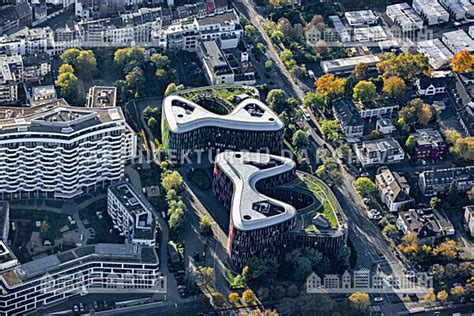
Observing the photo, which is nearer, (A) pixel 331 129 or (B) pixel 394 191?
Result: (B) pixel 394 191

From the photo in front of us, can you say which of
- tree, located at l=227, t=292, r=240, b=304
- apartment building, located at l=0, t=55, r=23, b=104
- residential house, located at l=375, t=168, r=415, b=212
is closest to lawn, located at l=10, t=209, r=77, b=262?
apartment building, located at l=0, t=55, r=23, b=104

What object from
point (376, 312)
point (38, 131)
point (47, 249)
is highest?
point (38, 131)

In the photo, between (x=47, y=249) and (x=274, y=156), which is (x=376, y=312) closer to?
(x=274, y=156)

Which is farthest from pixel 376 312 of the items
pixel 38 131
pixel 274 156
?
pixel 38 131

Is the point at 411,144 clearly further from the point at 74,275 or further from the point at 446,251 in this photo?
the point at 74,275

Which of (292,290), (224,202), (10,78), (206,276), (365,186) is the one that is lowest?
(292,290)

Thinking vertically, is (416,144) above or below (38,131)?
below

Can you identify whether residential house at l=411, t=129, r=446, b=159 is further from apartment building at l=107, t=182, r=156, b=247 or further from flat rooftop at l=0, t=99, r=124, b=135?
flat rooftop at l=0, t=99, r=124, b=135

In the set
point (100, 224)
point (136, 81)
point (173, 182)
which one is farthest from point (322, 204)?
point (136, 81)
